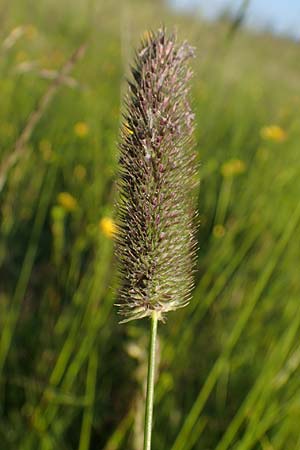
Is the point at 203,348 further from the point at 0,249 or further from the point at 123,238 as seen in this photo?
the point at 123,238

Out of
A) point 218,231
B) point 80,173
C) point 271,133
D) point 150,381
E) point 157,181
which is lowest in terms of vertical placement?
point 150,381

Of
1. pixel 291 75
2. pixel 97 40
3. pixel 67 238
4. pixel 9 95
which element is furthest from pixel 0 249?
pixel 291 75

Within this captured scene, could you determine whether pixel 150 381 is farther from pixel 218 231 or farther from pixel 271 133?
pixel 271 133

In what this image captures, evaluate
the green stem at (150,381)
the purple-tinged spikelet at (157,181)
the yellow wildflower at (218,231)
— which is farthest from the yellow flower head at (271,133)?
the green stem at (150,381)

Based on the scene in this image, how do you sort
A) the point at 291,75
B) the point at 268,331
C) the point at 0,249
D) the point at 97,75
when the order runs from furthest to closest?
the point at 291,75
the point at 97,75
the point at 0,249
the point at 268,331

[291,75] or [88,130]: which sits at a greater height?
[291,75]

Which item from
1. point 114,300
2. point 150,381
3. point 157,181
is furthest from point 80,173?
point 150,381
